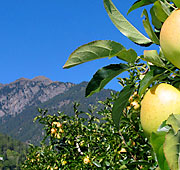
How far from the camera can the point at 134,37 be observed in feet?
1.69

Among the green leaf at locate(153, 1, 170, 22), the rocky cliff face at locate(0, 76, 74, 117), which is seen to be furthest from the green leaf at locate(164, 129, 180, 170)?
the rocky cliff face at locate(0, 76, 74, 117)

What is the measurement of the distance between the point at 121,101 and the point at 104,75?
0.23ft

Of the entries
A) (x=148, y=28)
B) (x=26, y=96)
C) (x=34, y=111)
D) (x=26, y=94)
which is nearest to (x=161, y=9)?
(x=148, y=28)

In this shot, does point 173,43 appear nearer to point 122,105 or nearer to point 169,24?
point 169,24

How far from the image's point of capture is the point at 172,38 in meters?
0.38

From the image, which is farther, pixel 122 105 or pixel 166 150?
pixel 122 105

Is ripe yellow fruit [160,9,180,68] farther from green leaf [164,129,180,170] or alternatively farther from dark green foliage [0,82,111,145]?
dark green foliage [0,82,111,145]

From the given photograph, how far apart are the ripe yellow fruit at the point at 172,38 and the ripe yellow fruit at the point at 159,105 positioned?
0.05m

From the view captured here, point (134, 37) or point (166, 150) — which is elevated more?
point (134, 37)

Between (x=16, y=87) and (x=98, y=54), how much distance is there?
17780 centimetres

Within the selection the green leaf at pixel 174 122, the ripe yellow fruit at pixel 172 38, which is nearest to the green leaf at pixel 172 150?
the green leaf at pixel 174 122

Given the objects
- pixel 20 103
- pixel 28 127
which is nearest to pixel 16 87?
pixel 20 103

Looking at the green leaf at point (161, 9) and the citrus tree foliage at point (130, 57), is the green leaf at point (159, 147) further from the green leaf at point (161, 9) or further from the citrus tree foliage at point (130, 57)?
the green leaf at point (161, 9)

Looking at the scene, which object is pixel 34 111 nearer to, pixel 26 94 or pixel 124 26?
pixel 26 94
